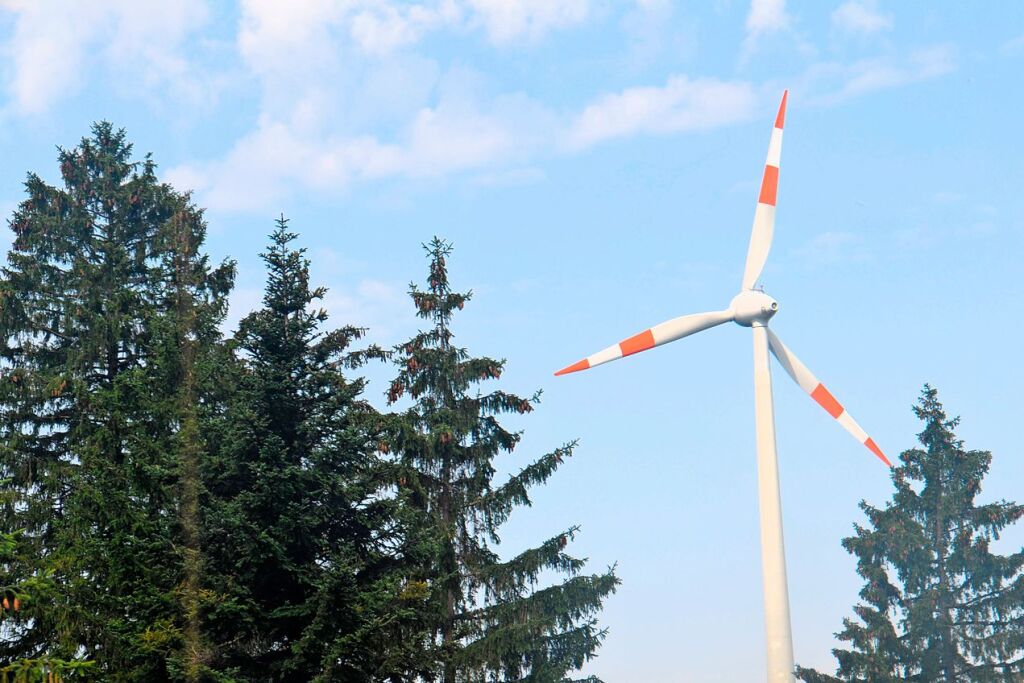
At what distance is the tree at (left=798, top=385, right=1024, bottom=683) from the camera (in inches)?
2286

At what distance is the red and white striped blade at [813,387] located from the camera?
109 ft

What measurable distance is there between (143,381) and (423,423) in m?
7.75

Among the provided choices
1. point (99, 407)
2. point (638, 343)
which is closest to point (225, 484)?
point (99, 407)

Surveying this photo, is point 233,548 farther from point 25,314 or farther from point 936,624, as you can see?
point 936,624

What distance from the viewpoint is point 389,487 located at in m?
33.8

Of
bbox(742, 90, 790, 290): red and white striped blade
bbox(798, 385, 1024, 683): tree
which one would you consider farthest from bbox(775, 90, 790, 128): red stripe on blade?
bbox(798, 385, 1024, 683): tree

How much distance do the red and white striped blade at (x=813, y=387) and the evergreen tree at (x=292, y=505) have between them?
33.5 feet

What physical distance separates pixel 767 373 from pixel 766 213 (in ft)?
18.6

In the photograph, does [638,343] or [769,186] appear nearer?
[638,343]

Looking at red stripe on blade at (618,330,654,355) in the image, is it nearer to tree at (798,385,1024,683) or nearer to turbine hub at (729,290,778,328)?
turbine hub at (729,290,778,328)

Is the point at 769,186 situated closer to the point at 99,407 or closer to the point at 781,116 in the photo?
the point at 781,116

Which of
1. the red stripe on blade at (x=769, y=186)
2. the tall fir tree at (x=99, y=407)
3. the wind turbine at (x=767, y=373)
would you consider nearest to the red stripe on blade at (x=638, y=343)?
the wind turbine at (x=767, y=373)

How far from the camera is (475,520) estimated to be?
38.1 metres

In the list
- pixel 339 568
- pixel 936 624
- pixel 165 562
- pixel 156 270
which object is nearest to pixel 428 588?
pixel 339 568
